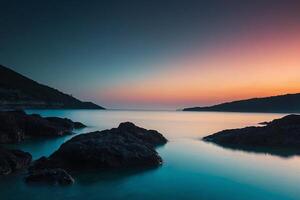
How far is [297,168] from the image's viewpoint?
30188 mm

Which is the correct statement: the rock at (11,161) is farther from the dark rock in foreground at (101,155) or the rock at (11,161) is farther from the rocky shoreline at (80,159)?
the dark rock in foreground at (101,155)

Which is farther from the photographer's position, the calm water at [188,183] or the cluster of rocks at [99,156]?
the cluster of rocks at [99,156]

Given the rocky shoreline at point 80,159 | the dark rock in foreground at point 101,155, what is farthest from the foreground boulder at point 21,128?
the dark rock in foreground at point 101,155

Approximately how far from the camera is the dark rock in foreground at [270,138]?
41.9 meters

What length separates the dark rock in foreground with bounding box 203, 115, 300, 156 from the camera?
4191 cm

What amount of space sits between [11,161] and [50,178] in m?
4.89

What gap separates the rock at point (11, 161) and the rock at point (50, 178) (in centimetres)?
252

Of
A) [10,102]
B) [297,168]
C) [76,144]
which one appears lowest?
[297,168]

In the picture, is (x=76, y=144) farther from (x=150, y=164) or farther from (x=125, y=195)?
(x=125, y=195)

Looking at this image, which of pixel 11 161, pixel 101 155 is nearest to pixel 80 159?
pixel 101 155

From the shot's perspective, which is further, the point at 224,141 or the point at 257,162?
the point at 224,141

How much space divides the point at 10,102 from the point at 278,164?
175 meters

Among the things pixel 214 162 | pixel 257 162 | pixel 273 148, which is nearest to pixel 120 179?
pixel 214 162

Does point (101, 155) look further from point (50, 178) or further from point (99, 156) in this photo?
point (50, 178)
